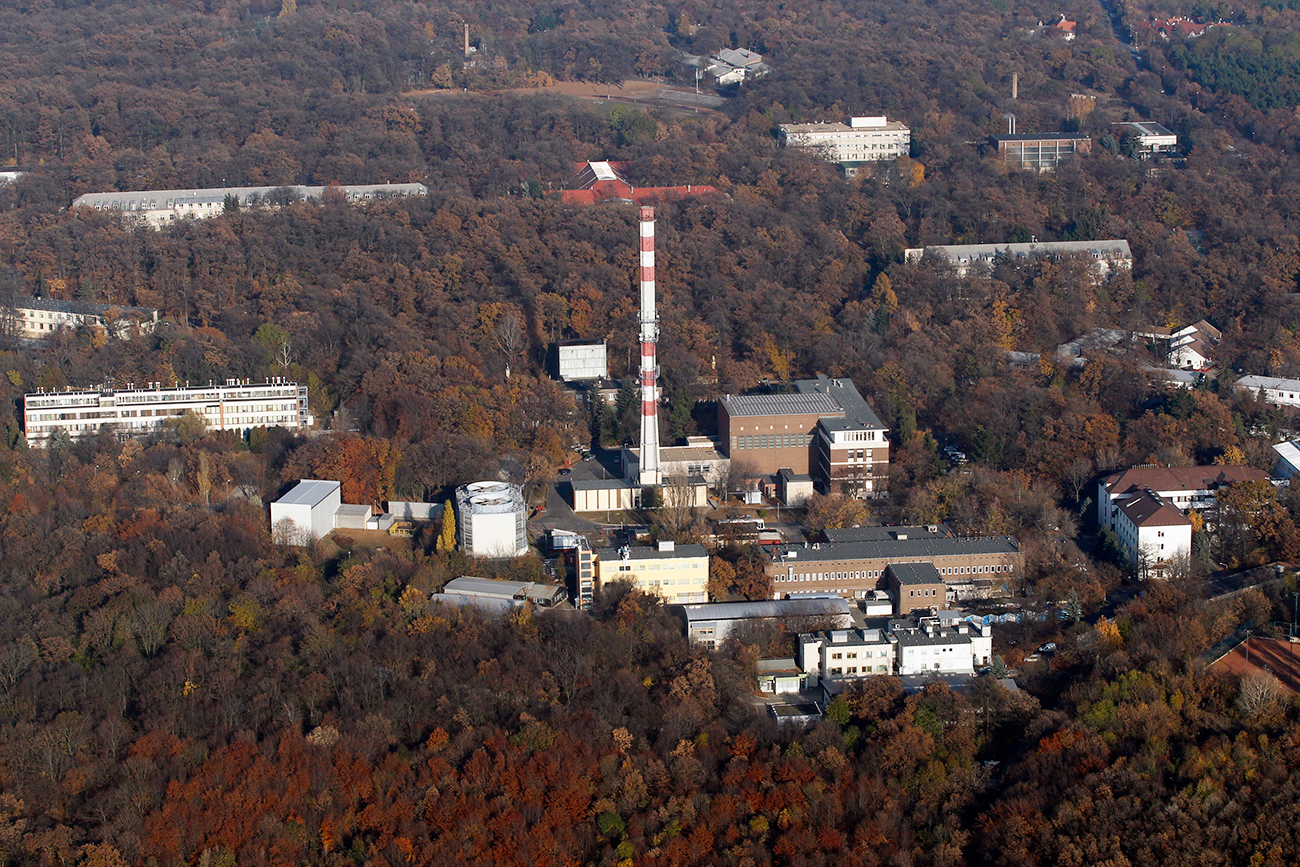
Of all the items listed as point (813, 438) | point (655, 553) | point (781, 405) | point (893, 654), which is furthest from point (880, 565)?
point (781, 405)

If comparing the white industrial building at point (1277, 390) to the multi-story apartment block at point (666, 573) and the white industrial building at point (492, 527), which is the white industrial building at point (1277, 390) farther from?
the white industrial building at point (492, 527)

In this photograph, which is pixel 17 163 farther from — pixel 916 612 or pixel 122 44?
pixel 916 612

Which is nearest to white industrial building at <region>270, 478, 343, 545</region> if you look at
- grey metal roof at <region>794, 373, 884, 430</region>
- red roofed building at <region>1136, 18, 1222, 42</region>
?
grey metal roof at <region>794, 373, 884, 430</region>

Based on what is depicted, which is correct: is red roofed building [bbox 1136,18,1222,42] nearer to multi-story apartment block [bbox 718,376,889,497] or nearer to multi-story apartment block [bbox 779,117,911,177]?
multi-story apartment block [bbox 779,117,911,177]

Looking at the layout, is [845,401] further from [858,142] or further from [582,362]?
[858,142]

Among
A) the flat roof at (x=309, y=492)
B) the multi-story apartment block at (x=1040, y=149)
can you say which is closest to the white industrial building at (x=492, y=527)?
the flat roof at (x=309, y=492)
